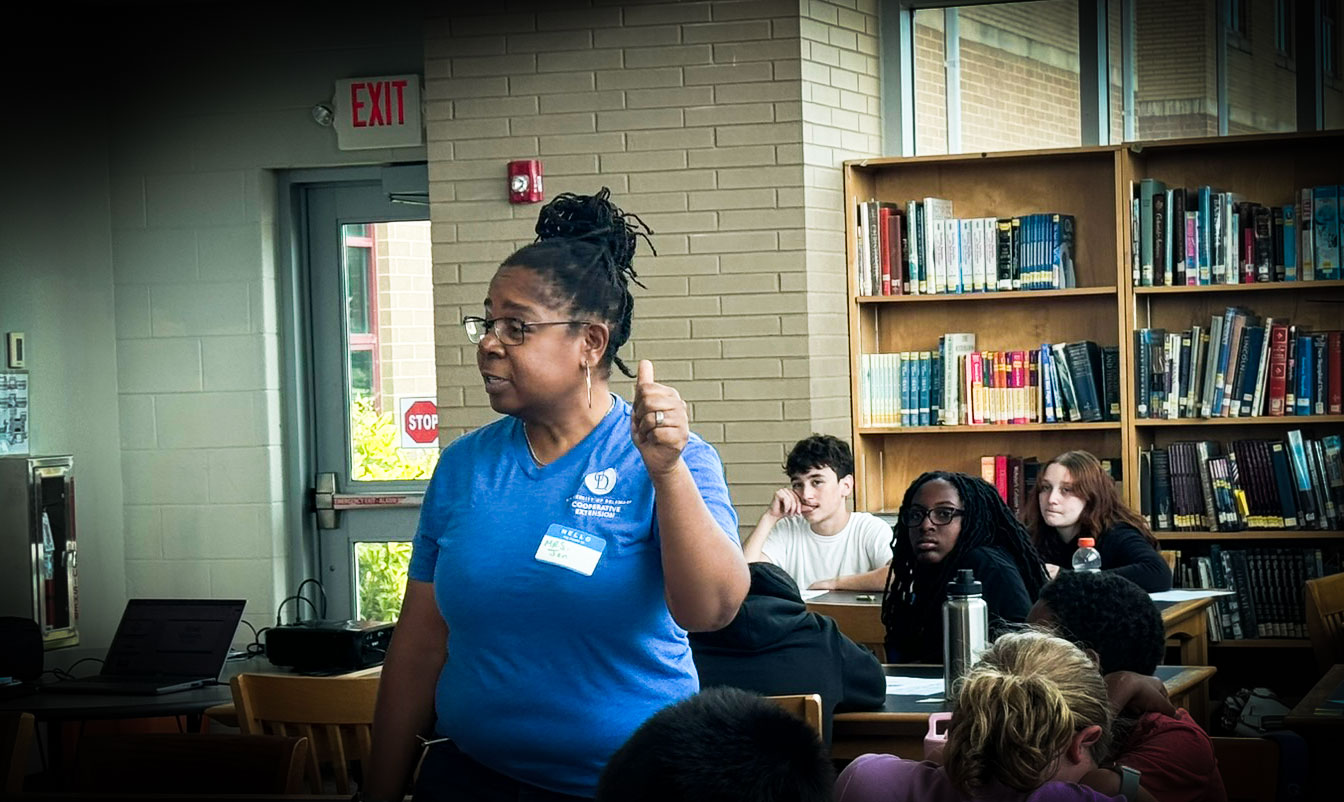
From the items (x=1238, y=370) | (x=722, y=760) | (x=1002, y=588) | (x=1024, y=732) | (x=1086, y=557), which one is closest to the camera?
(x=722, y=760)

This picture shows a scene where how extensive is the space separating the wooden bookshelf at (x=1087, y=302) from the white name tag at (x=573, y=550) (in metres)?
3.88

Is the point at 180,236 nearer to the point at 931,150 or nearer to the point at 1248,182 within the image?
the point at 931,150

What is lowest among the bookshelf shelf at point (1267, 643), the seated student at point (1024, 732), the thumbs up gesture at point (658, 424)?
the bookshelf shelf at point (1267, 643)

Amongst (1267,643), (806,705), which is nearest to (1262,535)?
(1267,643)

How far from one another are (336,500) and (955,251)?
8.48 ft

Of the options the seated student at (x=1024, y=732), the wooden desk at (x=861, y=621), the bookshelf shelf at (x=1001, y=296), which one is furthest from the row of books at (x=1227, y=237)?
the seated student at (x=1024, y=732)

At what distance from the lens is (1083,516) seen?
5.20 meters

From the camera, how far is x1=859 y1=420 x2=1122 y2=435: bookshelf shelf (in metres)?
5.64

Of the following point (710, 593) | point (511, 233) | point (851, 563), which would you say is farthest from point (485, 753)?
point (511, 233)

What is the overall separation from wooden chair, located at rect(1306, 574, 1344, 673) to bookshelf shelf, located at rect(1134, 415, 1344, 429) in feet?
2.90

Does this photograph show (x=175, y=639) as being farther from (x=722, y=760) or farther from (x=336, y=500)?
(x=722, y=760)

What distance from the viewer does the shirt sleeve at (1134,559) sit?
4.96 metres

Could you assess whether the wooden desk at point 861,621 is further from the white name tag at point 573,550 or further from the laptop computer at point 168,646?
the white name tag at point 573,550

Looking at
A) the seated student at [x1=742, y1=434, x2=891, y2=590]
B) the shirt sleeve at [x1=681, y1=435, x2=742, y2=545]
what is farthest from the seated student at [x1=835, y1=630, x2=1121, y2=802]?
the seated student at [x1=742, y1=434, x2=891, y2=590]
